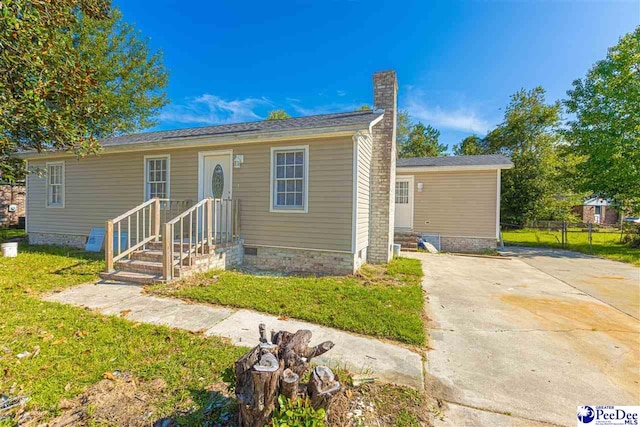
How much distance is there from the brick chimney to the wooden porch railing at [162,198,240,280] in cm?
383

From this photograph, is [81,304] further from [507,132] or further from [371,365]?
[507,132]

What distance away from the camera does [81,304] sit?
14.1ft

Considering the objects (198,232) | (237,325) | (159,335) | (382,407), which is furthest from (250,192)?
(382,407)

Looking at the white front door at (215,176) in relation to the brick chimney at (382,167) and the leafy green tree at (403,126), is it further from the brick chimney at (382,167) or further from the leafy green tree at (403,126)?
the leafy green tree at (403,126)

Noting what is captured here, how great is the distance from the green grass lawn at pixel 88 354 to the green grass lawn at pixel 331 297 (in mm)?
1207

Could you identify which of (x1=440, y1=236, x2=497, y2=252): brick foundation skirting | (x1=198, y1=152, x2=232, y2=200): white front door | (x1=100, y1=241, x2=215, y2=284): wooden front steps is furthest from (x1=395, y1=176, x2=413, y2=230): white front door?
(x1=100, y1=241, x2=215, y2=284): wooden front steps

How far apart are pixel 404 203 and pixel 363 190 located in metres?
5.48

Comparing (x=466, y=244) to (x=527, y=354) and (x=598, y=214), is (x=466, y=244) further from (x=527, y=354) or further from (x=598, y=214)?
(x=598, y=214)

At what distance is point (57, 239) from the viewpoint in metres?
9.60

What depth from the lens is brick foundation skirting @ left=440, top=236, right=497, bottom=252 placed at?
10664 millimetres

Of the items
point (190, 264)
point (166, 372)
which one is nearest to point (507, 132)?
point (190, 264)

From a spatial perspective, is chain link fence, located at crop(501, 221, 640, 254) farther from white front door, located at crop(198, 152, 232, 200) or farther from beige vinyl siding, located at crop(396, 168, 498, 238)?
white front door, located at crop(198, 152, 232, 200)

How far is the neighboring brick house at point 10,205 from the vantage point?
643 inches

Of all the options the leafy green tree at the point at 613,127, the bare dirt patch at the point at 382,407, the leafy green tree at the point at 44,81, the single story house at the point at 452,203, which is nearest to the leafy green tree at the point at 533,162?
the leafy green tree at the point at 613,127
